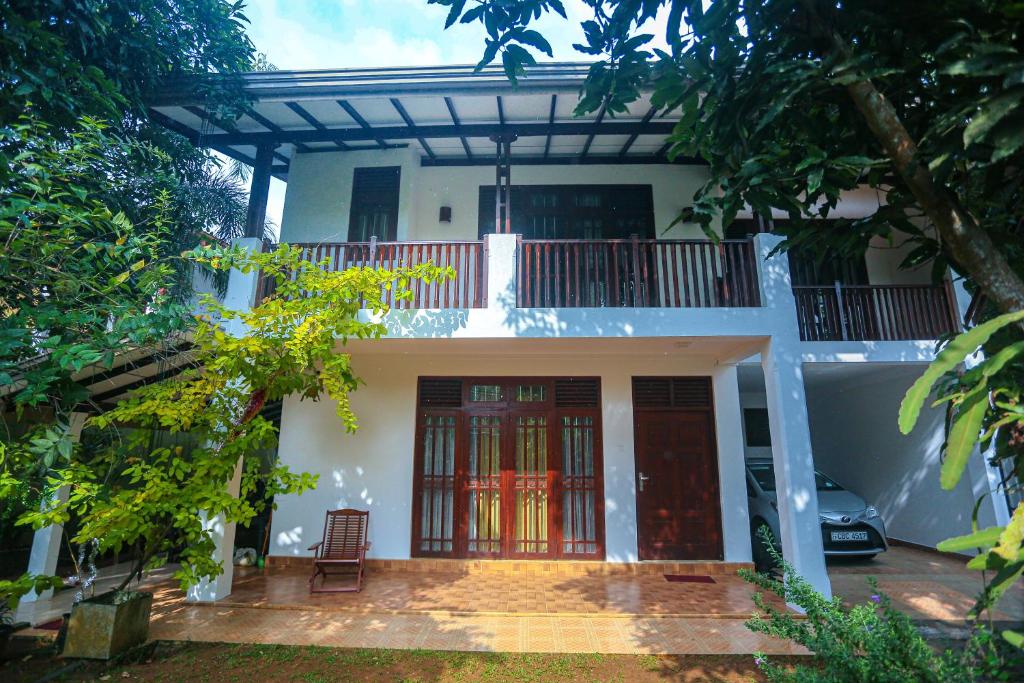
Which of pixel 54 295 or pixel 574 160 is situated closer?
pixel 54 295

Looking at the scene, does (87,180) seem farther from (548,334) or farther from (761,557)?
(761,557)

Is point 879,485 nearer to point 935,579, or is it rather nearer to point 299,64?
point 935,579

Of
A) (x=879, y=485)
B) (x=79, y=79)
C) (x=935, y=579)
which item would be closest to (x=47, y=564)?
(x=79, y=79)

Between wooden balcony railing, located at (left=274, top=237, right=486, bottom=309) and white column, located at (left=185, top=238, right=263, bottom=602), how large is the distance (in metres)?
0.73

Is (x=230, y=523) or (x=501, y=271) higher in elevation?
(x=501, y=271)

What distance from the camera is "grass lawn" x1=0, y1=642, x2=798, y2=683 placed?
3.83 m

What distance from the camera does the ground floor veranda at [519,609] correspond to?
4555mm

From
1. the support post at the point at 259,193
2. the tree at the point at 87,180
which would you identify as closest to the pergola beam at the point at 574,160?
the support post at the point at 259,193

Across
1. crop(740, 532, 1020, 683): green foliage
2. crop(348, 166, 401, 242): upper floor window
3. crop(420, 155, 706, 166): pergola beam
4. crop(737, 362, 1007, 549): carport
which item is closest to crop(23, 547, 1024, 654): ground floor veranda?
crop(737, 362, 1007, 549): carport

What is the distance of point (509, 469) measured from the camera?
288 inches

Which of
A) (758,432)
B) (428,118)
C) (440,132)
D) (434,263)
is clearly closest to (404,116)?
(428,118)

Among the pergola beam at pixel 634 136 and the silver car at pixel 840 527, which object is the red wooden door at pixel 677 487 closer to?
the silver car at pixel 840 527

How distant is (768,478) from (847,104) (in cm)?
681

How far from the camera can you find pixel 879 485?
868 cm
